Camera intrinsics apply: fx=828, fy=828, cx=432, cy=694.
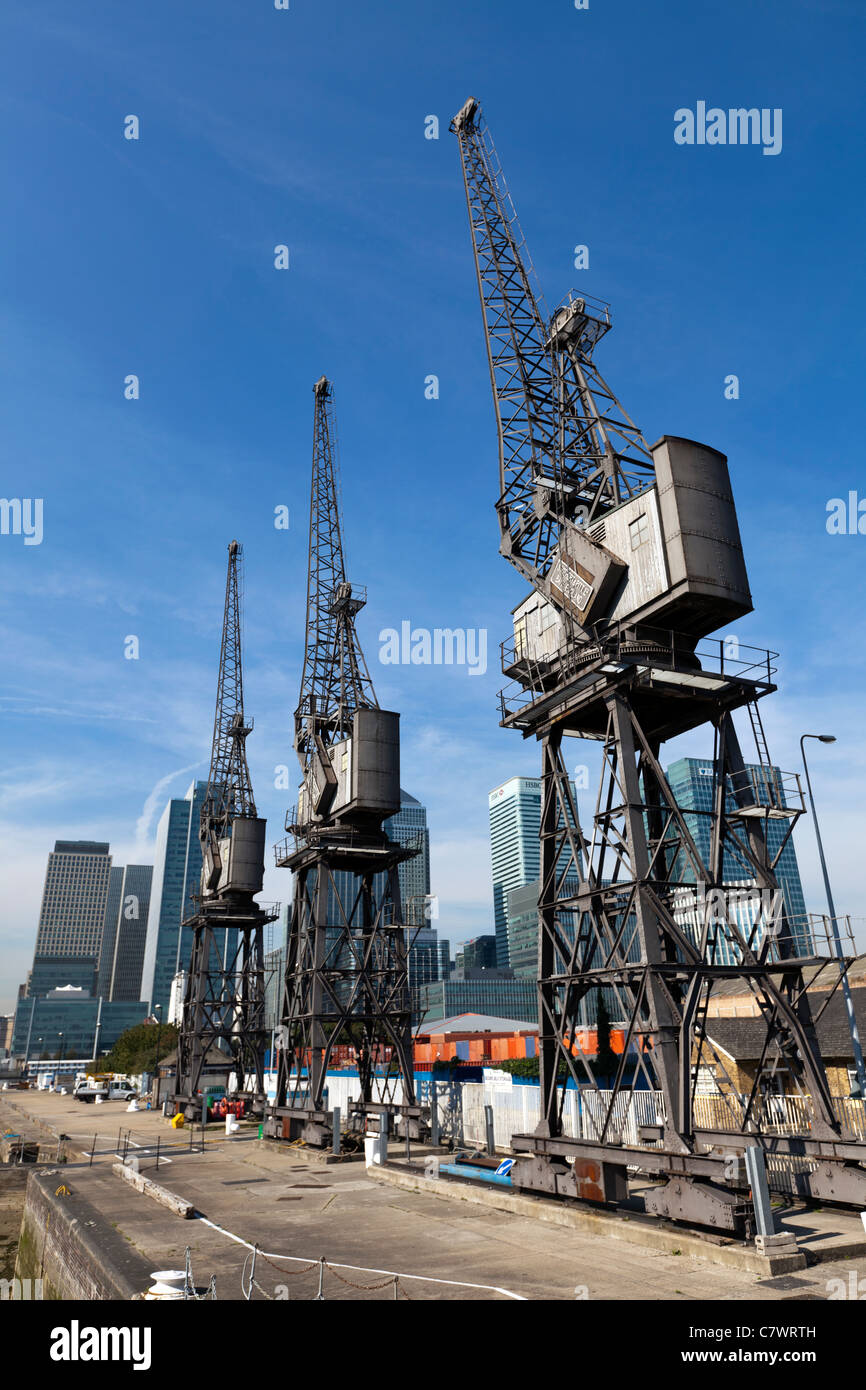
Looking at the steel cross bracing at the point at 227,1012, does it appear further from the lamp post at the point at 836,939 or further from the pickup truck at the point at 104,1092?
the lamp post at the point at 836,939

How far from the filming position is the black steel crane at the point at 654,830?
18.9 meters

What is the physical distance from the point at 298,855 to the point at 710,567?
89.9ft

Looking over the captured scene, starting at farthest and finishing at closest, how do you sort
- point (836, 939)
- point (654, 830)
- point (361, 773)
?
1. point (361, 773)
2. point (654, 830)
3. point (836, 939)

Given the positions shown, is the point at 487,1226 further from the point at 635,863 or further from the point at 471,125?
the point at 471,125

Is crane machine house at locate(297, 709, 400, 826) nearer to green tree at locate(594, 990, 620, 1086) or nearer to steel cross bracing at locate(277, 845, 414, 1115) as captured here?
steel cross bracing at locate(277, 845, 414, 1115)

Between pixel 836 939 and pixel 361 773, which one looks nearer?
pixel 836 939

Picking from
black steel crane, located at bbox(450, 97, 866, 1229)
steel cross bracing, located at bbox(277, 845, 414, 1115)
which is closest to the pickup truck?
steel cross bracing, located at bbox(277, 845, 414, 1115)

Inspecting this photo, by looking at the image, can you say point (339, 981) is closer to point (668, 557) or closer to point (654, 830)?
point (654, 830)

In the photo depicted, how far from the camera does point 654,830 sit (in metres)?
25.2

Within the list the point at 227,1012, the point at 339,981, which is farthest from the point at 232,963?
the point at 339,981

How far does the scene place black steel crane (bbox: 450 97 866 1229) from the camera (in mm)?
18938

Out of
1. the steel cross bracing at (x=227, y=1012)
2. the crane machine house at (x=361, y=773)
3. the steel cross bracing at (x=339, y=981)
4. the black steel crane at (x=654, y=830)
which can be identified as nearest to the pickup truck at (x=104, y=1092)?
the steel cross bracing at (x=227, y=1012)

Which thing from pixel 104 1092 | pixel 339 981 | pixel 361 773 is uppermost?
pixel 361 773
